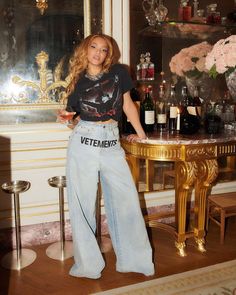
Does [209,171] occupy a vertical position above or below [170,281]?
above

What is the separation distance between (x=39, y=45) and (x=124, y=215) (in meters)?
1.57

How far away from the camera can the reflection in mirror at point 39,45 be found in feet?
9.28

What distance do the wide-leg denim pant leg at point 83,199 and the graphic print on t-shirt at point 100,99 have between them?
13cm

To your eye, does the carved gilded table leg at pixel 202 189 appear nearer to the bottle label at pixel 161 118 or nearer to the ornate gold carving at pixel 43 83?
the bottle label at pixel 161 118

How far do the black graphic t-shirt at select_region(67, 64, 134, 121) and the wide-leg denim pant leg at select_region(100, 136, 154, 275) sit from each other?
257 millimetres

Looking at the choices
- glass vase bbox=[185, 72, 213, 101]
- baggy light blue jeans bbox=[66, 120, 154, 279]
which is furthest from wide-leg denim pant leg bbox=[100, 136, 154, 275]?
glass vase bbox=[185, 72, 213, 101]

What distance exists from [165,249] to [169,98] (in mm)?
1412

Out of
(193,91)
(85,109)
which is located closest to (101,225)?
(85,109)

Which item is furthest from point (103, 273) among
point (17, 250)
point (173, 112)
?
point (173, 112)

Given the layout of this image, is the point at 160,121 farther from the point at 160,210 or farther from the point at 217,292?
the point at 217,292

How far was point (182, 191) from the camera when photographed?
9.16 feet

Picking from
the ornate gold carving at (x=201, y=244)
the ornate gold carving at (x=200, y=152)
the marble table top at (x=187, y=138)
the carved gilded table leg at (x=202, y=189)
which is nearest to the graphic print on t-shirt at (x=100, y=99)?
the marble table top at (x=187, y=138)

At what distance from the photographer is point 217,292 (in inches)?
92.5

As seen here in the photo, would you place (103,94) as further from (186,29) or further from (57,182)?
(186,29)
